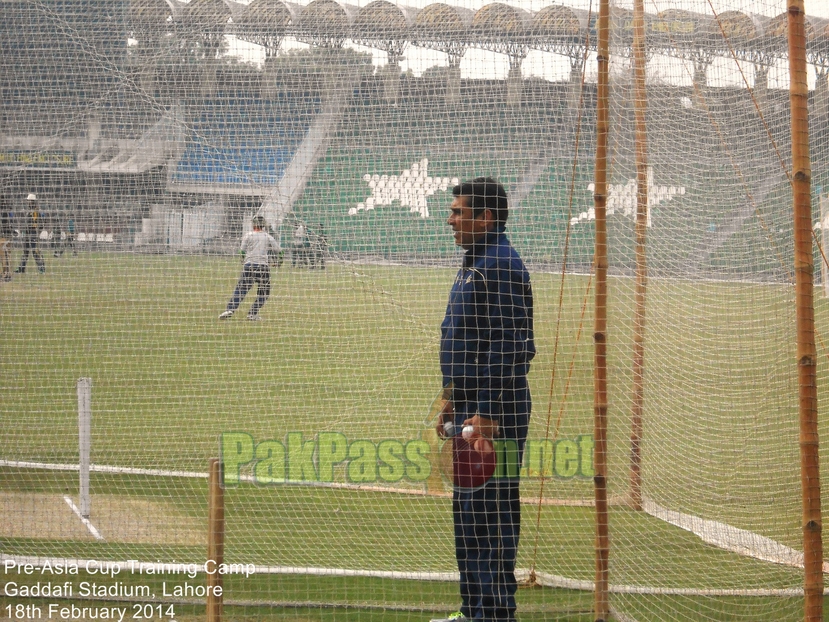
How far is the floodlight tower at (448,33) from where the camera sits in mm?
4660

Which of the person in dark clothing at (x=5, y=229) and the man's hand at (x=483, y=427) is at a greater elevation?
the person in dark clothing at (x=5, y=229)

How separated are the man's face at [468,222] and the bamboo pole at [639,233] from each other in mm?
935

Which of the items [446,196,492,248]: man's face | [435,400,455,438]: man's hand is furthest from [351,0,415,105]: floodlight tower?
[435,400,455,438]: man's hand

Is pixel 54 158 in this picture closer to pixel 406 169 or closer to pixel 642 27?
pixel 406 169

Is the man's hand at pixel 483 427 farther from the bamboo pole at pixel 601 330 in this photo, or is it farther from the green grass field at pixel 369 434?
the green grass field at pixel 369 434

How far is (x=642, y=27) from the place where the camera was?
14.2ft

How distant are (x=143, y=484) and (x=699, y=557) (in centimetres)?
324

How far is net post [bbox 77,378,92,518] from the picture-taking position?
15.8 feet

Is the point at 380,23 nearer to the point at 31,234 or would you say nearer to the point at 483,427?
the point at 31,234

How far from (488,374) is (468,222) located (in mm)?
642

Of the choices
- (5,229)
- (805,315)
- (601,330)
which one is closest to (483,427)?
(601,330)

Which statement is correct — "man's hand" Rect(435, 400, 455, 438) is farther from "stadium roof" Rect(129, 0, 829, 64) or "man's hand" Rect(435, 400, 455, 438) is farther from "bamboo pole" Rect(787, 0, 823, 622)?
"stadium roof" Rect(129, 0, 829, 64)

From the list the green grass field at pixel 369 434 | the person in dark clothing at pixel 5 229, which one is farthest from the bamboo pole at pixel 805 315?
the person in dark clothing at pixel 5 229

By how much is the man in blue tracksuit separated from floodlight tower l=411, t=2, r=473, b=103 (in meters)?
1.07
